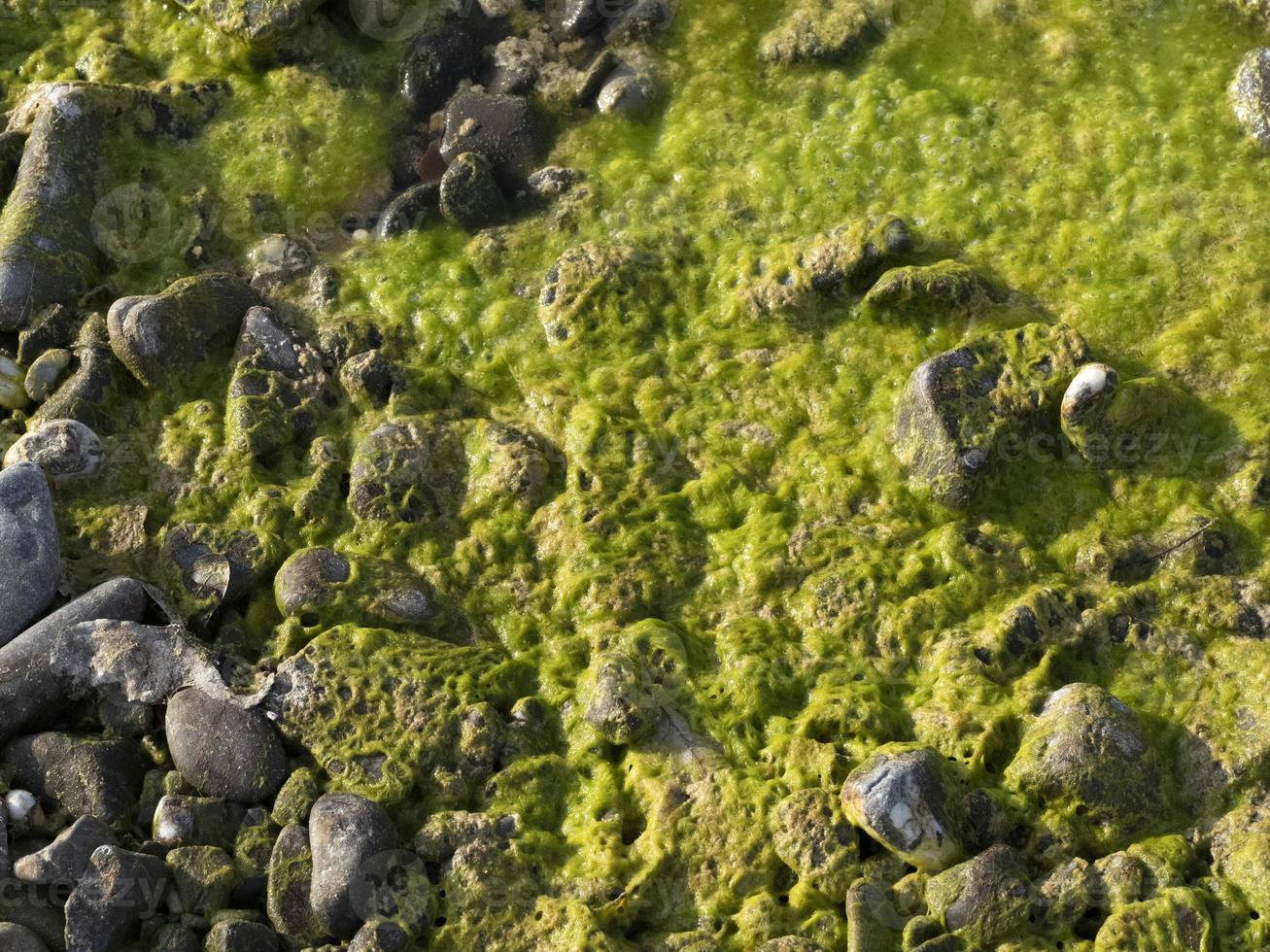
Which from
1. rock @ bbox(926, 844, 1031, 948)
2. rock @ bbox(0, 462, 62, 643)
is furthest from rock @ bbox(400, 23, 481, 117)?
rock @ bbox(926, 844, 1031, 948)

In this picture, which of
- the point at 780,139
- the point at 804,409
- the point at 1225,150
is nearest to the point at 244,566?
the point at 804,409

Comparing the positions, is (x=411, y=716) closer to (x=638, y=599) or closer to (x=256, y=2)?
(x=638, y=599)

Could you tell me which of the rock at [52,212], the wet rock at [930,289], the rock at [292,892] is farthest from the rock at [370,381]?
the wet rock at [930,289]

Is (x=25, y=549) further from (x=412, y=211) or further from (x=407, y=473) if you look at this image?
(x=412, y=211)

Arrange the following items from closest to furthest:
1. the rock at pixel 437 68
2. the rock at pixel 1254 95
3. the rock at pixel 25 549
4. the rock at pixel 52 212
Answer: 1. the rock at pixel 25 549
2. the rock at pixel 52 212
3. the rock at pixel 1254 95
4. the rock at pixel 437 68

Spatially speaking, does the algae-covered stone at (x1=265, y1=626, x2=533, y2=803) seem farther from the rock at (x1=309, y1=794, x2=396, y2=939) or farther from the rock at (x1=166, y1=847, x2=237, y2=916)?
the rock at (x1=166, y1=847, x2=237, y2=916)

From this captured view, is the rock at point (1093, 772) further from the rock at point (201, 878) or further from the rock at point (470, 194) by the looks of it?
the rock at point (470, 194)

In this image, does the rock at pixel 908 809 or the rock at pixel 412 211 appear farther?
the rock at pixel 412 211
